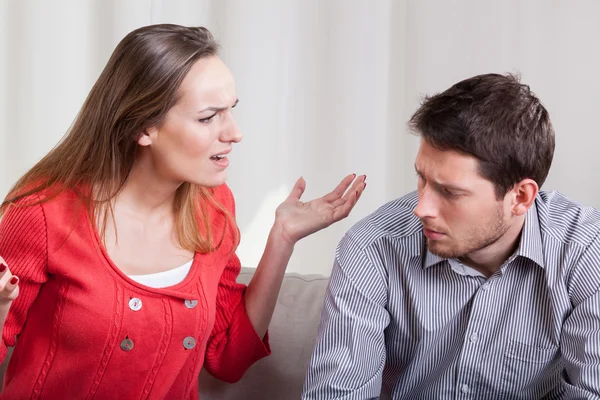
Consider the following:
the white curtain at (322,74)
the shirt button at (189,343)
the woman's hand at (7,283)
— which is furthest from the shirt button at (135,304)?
the white curtain at (322,74)

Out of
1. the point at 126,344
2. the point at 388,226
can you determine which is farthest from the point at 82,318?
the point at 388,226

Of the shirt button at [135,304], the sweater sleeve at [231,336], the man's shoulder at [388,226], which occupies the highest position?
the man's shoulder at [388,226]

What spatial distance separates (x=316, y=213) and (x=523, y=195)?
462 mm

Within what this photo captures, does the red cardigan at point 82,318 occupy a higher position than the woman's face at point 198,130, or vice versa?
the woman's face at point 198,130

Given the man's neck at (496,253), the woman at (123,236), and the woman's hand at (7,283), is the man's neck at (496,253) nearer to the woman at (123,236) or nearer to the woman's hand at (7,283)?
the woman at (123,236)

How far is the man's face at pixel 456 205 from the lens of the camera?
1.60 metres

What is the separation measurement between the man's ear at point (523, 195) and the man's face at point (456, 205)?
19 millimetres

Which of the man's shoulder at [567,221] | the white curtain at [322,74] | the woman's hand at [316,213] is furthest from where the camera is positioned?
the white curtain at [322,74]

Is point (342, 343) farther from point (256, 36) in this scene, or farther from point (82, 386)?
point (256, 36)

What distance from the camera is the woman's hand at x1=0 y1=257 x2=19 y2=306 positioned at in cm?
142

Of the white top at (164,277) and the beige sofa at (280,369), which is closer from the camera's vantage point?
the white top at (164,277)

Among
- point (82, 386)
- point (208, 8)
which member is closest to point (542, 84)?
point (208, 8)

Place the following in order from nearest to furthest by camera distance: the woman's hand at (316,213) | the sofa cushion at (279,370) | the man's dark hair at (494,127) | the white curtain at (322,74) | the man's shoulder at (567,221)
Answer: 1. the man's dark hair at (494,127)
2. the man's shoulder at (567,221)
3. the woman's hand at (316,213)
4. the sofa cushion at (279,370)
5. the white curtain at (322,74)

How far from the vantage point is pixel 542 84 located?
2492mm
